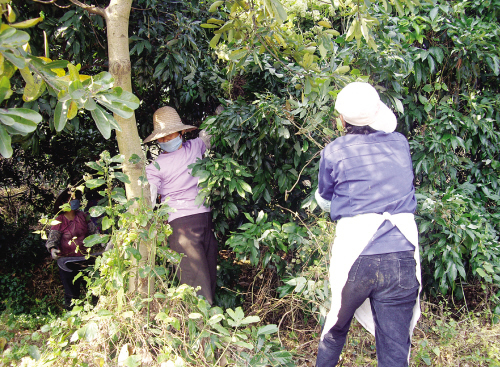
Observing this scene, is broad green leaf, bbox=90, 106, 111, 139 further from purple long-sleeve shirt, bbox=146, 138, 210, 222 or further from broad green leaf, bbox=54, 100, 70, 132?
purple long-sleeve shirt, bbox=146, 138, 210, 222

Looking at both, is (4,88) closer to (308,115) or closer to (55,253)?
(308,115)

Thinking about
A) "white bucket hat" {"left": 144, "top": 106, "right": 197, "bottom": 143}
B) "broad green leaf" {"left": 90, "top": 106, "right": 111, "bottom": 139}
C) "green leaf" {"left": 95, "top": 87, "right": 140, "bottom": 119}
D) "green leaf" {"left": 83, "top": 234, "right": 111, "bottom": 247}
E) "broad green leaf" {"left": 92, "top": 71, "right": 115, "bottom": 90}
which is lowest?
"green leaf" {"left": 83, "top": 234, "right": 111, "bottom": 247}

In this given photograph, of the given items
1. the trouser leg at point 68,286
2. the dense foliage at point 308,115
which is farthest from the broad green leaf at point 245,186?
the trouser leg at point 68,286

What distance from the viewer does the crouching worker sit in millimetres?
3988

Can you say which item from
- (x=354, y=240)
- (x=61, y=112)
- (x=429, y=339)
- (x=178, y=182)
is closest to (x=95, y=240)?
(x=61, y=112)

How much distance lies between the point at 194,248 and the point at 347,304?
138cm

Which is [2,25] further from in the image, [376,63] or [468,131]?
[468,131]

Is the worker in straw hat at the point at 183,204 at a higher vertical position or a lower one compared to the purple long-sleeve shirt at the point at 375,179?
lower

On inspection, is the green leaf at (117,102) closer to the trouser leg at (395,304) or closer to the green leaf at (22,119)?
the green leaf at (22,119)

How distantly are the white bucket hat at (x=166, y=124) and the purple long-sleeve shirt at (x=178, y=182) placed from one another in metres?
0.18

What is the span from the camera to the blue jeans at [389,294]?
1.98m

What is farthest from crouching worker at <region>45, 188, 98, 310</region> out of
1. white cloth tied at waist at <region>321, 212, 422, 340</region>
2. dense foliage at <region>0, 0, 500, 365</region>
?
white cloth tied at waist at <region>321, 212, 422, 340</region>

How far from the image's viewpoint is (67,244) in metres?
4.07

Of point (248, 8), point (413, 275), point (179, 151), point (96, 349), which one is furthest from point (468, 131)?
point (96, 349)
